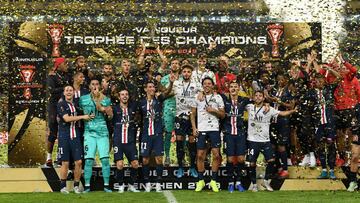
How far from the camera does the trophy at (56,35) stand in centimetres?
1252

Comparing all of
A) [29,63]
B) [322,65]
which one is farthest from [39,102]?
[322,65]

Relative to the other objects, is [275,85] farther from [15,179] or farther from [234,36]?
[15,179]

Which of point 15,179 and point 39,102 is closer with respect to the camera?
point 15,179

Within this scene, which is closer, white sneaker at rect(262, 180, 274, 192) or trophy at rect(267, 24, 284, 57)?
white sneaker at rect(262, 180, 274, 192)

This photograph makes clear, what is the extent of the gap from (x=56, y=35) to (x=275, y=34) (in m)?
4.09

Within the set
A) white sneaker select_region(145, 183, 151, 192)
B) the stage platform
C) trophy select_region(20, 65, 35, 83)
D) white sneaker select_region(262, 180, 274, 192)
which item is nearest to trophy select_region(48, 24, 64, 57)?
trophy select_region(20, 65, 35, 83)

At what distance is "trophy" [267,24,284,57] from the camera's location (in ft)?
41.7

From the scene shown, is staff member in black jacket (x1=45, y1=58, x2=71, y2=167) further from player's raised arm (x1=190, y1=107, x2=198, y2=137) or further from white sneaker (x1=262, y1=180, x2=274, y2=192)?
white sneaker (x1=262, y1=180, x2=274, y2=192)

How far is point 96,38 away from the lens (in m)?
12.9

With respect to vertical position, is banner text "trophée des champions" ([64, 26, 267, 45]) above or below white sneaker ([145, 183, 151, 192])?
above

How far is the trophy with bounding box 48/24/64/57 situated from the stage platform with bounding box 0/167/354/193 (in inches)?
97.1

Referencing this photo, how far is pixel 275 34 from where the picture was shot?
12766mm

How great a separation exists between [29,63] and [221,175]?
403cm

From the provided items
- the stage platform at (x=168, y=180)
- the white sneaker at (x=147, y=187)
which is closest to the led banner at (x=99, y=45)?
the stage platform at (x=168, y=180)
